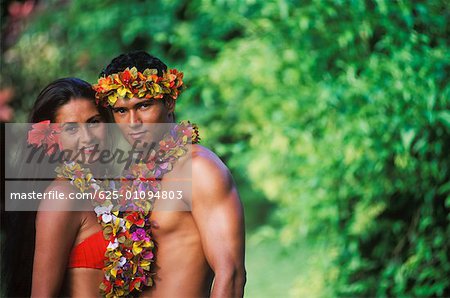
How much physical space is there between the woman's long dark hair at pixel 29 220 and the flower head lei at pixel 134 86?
0.10 meters

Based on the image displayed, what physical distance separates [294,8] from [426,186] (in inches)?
57.2

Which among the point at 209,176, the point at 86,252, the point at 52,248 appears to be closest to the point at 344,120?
the point at 209,176

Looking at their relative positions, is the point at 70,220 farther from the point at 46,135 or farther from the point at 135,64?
the point at 135,64

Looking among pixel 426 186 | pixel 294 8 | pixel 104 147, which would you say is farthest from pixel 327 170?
pixel 104 147

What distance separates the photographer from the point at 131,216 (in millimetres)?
2857

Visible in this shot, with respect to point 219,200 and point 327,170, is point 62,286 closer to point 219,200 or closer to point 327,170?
point 219,200

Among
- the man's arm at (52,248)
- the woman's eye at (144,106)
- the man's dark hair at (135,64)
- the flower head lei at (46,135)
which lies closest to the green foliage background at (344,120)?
the man's dark hair at (135,64)

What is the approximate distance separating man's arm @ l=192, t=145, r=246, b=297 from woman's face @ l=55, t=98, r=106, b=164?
42 cm

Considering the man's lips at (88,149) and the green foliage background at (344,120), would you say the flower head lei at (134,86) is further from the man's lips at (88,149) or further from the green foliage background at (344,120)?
the green foliage background at (344,120)

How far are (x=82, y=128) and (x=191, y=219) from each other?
54 cm

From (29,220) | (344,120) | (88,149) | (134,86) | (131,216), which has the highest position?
(344,120)

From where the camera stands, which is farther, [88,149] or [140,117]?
[88,149]

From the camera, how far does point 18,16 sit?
6090 millimetres

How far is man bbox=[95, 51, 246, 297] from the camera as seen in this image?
273 cm
